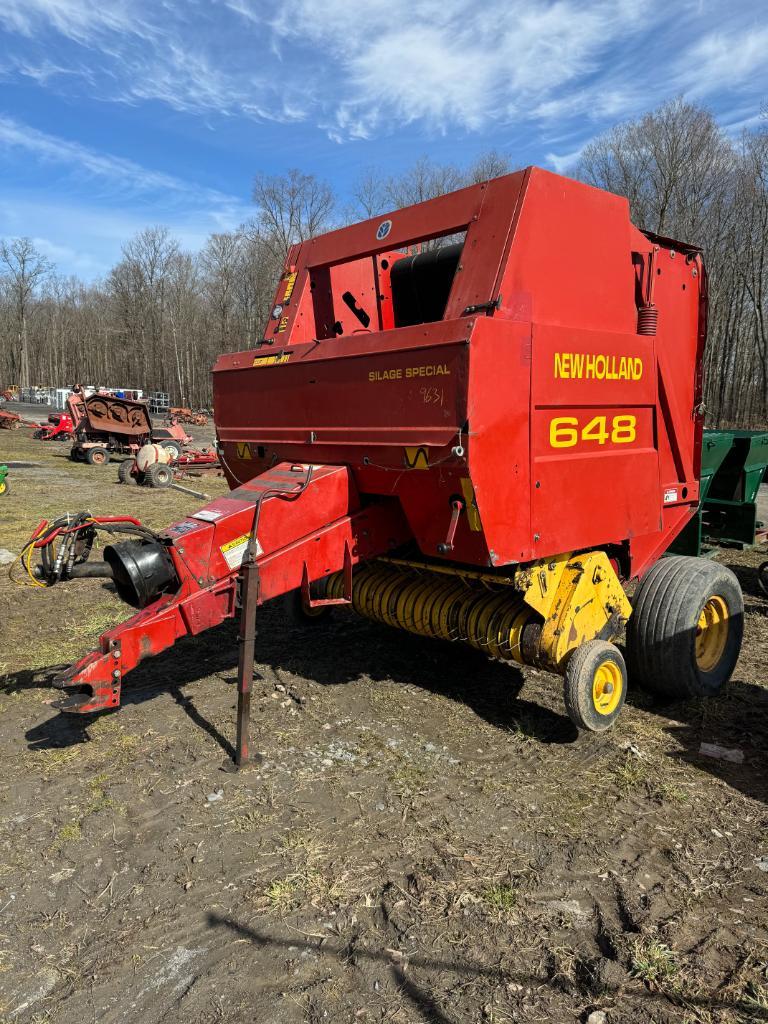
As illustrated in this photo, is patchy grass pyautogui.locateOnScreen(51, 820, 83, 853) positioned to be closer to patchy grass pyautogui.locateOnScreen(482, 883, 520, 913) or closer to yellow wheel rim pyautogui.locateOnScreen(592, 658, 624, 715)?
patchy grass pyautogui.locateOnScreen(482, 883, 520, 913)

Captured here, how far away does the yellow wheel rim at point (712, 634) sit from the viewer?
4570 mm

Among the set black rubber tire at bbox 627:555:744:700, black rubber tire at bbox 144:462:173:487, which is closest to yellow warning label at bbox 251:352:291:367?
black rubber tire at bbox 627:555:744:700

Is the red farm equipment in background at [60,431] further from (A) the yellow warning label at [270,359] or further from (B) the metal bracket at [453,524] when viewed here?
(B) the metal bracket at [453,524]

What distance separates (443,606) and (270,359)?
1.85 m

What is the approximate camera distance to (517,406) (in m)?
3.28

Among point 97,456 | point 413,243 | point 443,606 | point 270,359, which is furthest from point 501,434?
point 97,456

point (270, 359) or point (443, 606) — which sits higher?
point (270, 359)

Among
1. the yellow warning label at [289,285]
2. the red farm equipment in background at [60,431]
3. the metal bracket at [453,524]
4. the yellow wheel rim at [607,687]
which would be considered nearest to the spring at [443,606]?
the yellow wheel rim at [607,687]

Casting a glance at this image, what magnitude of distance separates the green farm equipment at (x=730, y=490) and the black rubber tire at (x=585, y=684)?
3.68 metres

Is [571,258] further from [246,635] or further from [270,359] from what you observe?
[246,635]

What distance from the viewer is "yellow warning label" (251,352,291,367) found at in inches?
164

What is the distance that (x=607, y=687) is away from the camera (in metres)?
3.83

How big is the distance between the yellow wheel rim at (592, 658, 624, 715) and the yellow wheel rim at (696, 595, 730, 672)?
1016mm

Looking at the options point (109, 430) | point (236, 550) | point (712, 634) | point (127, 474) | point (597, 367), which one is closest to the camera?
point (236, 550)
